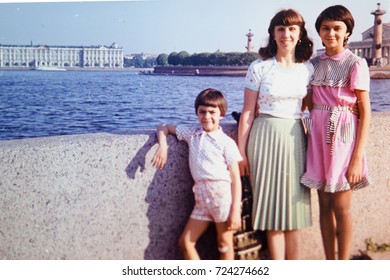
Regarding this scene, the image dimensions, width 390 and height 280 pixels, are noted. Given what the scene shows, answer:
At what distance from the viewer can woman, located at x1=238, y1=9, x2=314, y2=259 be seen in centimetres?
224

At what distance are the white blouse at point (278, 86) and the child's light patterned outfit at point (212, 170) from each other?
0.28 metres

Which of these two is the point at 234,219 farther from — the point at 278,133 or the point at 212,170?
the point at 278,133

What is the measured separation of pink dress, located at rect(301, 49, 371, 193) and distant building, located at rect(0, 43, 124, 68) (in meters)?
3.00

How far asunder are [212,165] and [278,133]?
1.30ft

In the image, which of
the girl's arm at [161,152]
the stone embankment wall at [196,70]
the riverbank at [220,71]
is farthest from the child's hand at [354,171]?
the stone embankment wall at [196,70]

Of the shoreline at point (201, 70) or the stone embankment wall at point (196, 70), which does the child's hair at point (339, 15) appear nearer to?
the shoreline at point (201, 70)

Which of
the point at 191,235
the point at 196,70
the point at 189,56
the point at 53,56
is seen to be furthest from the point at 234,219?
the point at 196,70

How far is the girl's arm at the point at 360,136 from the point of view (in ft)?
7.21

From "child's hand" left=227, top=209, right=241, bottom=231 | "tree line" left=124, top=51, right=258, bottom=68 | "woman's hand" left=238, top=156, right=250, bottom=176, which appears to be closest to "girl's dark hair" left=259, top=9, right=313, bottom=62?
"woman's hand" left=238, top=156, right=250, bottom=176

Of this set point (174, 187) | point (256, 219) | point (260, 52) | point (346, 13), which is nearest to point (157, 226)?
point (174, 187)

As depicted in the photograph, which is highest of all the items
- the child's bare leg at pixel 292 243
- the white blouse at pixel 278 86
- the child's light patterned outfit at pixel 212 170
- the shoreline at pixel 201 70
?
the shoreline at pixel 201 70

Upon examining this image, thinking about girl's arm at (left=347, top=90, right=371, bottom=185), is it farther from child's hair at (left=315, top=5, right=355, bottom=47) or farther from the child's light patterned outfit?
the child's light patterned outfit
